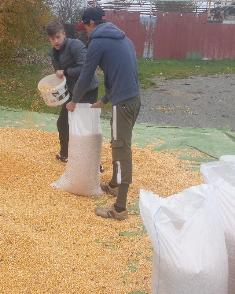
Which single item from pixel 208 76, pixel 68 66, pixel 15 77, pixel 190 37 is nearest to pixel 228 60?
pixel 190 37

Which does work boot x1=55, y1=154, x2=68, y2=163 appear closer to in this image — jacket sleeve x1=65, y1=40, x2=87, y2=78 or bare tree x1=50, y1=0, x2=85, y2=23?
jacket sleeve x1=65, y1=40, x2=87, y2=78

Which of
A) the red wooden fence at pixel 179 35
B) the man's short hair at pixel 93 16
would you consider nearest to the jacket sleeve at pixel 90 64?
the man's short hair at pixel 93 16

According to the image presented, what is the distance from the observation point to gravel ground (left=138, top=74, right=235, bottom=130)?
1066 centimetres

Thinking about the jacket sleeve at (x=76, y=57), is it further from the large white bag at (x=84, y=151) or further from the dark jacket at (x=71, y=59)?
the large white bag at (x=84, y=151)

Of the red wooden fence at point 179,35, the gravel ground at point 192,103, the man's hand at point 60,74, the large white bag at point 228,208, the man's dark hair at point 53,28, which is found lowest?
→ the gravel ground at point 192,103

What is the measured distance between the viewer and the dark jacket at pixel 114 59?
13.4 ft

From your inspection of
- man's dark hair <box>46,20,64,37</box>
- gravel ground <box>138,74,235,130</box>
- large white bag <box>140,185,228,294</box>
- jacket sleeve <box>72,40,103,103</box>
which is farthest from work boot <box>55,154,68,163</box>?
gravel ground <box>138,74,235,130</box>

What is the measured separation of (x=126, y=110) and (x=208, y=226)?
1838 millimetres

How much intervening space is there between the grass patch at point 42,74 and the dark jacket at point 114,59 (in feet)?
20.6

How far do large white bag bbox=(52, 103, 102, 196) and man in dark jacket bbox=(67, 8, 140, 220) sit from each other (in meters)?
0.44

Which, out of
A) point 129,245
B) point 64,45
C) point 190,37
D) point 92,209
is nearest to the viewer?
point 129,245

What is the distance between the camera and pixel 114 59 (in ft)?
13.4

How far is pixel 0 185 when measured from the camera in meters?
4.80

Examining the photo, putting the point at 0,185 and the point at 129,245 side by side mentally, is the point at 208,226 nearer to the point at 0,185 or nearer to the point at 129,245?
the point at 129,245
